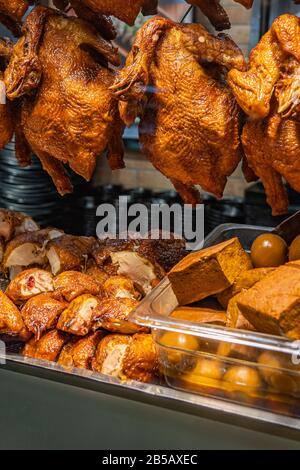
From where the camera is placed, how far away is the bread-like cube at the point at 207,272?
1321mm

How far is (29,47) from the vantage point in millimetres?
1587

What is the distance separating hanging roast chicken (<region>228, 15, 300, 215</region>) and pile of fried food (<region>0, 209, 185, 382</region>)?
0.50m

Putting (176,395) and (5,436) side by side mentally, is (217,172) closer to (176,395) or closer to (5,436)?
(176,395)

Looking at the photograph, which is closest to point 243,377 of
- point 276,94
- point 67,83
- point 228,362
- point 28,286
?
point 228,362

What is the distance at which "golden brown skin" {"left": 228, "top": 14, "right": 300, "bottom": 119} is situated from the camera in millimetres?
1260

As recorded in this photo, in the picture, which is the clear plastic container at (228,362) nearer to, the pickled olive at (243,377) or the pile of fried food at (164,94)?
the pickled olive at (243,377)

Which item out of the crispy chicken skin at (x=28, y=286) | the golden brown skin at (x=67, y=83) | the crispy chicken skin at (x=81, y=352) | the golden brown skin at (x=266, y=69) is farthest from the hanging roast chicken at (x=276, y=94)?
the crispy chicken skin at (x=28, y=286)

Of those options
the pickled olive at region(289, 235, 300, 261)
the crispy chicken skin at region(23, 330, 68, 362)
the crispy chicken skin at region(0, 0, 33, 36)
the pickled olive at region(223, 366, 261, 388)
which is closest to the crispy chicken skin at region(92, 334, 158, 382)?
the crispy chicken skin at region(23, 330, 68, 362)

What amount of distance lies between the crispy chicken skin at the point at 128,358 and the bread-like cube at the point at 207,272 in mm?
134

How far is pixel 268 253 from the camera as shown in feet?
4.79

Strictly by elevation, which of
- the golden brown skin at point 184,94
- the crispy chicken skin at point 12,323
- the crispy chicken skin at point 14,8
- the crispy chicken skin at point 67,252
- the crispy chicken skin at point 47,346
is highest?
the crispy chicken skin at point 14,8

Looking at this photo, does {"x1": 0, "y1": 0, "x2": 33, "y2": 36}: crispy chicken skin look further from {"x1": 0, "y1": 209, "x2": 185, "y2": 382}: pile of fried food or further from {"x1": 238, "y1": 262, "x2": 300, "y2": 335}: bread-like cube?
{"x1": 238, "y1": 262, "x2": 300, "y2": 335}: bread-like cube

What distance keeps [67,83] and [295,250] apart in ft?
2.36

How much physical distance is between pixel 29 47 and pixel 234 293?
85cm
